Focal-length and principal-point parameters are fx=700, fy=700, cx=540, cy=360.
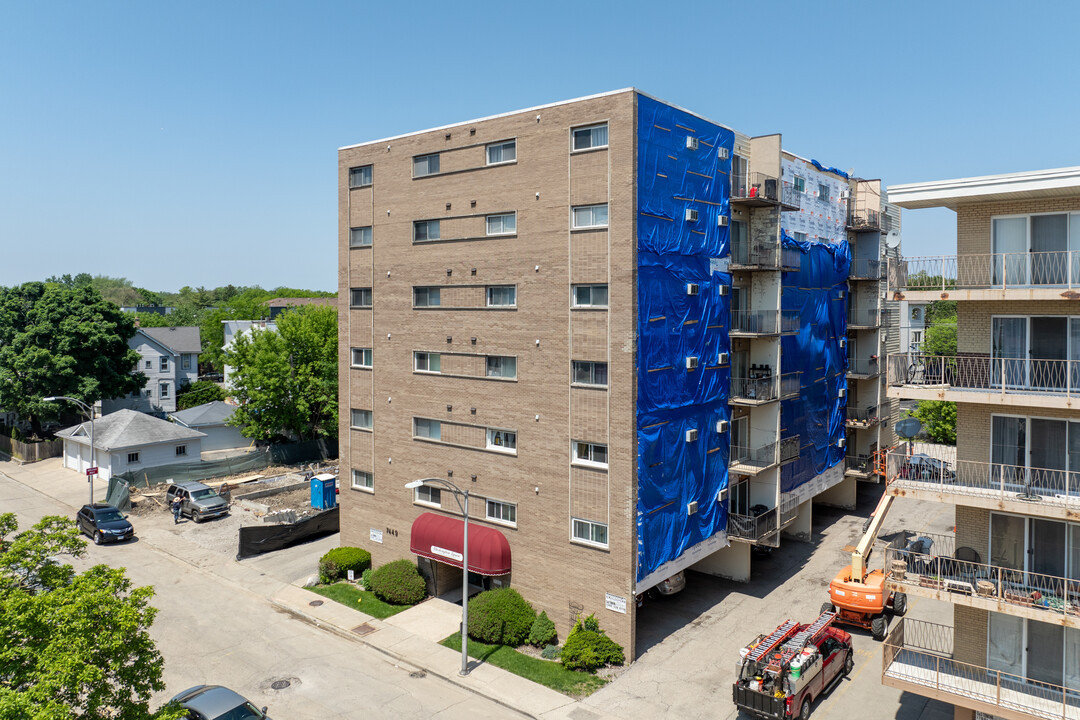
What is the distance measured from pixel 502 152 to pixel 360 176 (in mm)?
8502

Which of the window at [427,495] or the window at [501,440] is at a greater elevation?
the window at [501,440]

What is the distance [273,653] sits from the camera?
24.7 metres

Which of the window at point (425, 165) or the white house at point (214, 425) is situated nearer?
the window at point (425, 165)

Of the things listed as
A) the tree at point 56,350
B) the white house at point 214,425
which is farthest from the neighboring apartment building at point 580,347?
the tree at point 56,350

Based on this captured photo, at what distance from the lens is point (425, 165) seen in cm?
2952

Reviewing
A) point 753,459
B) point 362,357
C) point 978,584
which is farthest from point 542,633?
point 362,357

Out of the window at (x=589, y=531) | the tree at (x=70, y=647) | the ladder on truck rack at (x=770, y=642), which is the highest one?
the tree at (x=70, y=647)

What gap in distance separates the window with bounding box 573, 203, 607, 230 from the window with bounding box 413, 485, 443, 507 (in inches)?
499

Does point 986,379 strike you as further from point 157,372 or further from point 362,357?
point 157,372

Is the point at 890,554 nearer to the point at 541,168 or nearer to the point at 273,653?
the point at 541,168

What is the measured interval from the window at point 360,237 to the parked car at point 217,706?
1919 cm

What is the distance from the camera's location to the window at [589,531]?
24281mm

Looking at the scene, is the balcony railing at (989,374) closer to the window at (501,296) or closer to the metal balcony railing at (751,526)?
the metal balcony railing at (751,526)

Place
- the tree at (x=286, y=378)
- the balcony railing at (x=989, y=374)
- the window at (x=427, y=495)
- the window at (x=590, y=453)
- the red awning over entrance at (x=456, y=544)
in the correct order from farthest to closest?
the tree at (x=286, y=378) < the window at (x=427, y=495) < the red awning over entrance at (x=456, y=544) < the window at (x=590, y=453) < the balcony railing at (x=989, y=374)
